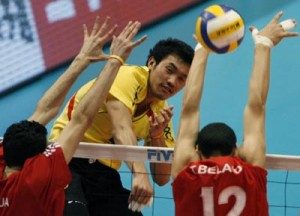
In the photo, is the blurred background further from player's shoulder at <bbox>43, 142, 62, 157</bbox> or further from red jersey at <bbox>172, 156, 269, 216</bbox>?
red jersey at <bbox>172, 156, 269, 216</bbox>

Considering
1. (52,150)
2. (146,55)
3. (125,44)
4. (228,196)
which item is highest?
(125,44)

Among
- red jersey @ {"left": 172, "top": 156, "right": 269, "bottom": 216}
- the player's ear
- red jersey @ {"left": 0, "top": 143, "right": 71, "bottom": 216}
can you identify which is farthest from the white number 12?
the player's ear

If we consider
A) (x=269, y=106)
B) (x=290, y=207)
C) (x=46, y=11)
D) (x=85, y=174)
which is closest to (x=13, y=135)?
(x=85, y=174)

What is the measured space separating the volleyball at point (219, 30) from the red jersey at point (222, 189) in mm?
845

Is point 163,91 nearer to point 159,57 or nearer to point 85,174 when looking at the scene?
point 159,57

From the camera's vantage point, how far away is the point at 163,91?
5980 mm

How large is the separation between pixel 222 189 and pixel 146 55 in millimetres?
5728

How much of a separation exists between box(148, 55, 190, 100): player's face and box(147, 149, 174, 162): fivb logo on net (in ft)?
2.10

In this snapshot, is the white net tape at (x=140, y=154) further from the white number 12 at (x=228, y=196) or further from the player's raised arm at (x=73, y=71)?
the white number 12 at (x=228, y=196)

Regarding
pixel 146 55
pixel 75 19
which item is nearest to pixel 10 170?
pixel 146 55

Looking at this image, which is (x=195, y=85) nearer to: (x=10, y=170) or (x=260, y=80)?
(x=260, y=80)

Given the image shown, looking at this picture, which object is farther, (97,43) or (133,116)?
(133,116)

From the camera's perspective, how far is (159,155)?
5496 mm

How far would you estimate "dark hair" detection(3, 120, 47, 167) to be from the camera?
4.36 metres
